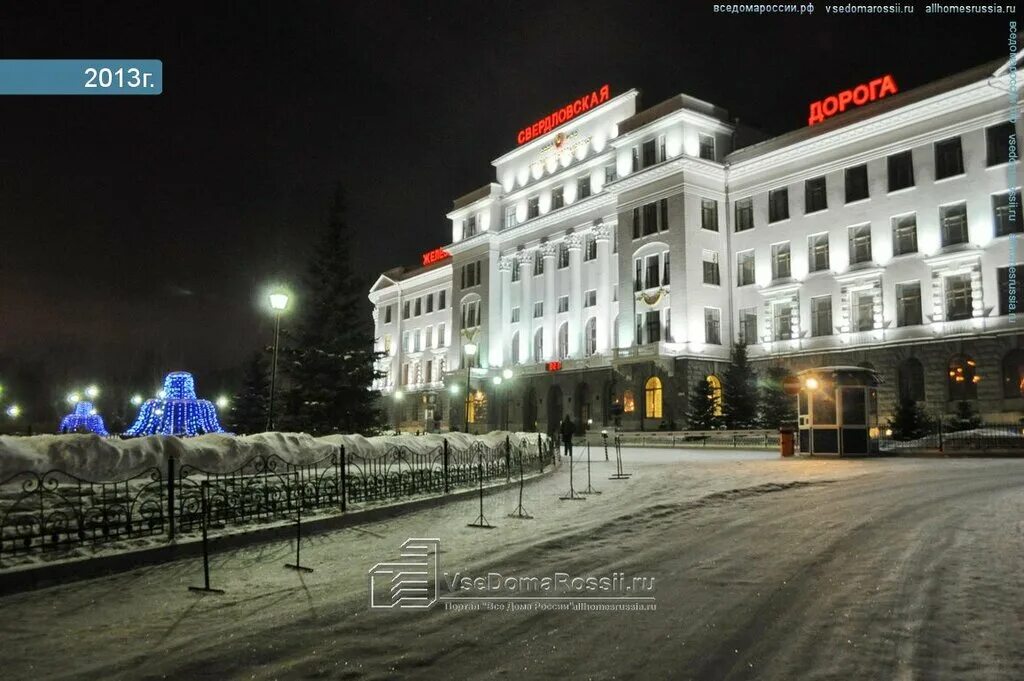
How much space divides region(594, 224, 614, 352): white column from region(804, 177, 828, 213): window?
48.0ft

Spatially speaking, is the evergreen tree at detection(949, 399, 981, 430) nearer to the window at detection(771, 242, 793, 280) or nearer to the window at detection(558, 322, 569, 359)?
the window at detection(771, 242, 793, 280)

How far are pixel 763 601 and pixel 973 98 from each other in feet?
126

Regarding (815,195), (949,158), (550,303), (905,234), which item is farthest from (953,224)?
(550,303)

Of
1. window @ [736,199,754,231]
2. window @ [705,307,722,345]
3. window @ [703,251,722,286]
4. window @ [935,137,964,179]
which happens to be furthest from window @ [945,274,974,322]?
window @ [703,251,722,286]

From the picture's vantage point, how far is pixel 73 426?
40250 mm

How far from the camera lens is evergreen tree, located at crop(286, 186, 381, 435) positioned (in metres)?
26.2

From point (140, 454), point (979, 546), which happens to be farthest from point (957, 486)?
point (140, 454)

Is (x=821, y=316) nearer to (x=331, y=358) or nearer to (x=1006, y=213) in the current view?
(x=1006, y=213)

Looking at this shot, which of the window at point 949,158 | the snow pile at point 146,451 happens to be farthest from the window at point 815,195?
the snow pile at point 146,451

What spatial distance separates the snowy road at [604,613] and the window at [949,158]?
31.8m

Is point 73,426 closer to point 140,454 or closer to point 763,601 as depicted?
point 140,454

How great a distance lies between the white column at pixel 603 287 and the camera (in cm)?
5269

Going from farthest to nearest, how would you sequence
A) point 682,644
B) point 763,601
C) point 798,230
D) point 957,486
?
point 798,230 → point 957,486 → point 763,601 → point 682,644

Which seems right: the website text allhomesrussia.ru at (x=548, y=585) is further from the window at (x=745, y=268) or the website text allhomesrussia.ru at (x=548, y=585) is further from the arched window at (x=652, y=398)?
the window at (x=745, y=268)
